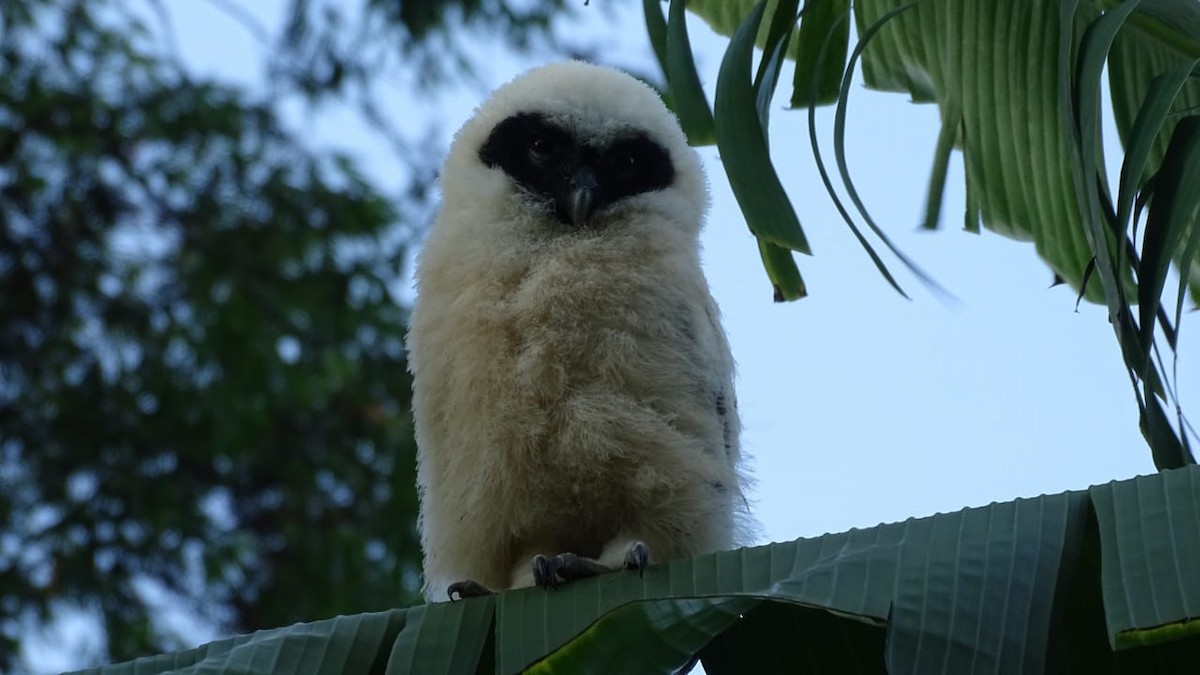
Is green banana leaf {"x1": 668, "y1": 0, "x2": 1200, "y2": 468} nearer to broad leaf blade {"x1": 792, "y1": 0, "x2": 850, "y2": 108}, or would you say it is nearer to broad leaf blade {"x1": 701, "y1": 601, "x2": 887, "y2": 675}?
broad leaf blade {"x1": 792, "y1": 0, "x2": 850, "y2": 108}

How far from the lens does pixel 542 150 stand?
3.02m

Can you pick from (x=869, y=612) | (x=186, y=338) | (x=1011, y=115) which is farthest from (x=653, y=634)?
(x=186, y=338)

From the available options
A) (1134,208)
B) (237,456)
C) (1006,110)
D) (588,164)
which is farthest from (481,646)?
(237,456)

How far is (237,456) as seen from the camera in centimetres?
845

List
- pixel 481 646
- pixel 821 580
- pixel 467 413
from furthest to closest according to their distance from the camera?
1. pixel 467 413
2. pixel 481 646
3. pixel 821 580

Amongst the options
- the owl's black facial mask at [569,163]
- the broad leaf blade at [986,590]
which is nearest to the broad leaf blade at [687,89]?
the owl's black facial mask at [569,163]

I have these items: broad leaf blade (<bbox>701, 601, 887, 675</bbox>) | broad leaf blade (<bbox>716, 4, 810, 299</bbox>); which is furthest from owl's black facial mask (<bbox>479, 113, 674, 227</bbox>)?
broad leaf blade (<bbox>701, 601, 887, 675</bbox>)

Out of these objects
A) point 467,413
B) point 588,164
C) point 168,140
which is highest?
point 168,140

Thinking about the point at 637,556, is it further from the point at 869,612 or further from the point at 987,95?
the point at 987,95

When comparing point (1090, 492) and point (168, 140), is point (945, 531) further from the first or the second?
point (168, 140)

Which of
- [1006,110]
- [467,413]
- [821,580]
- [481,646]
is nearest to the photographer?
[821,580]

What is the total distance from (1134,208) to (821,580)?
0.79m

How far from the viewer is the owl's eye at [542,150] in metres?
3.00

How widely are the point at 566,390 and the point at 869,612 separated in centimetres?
104
